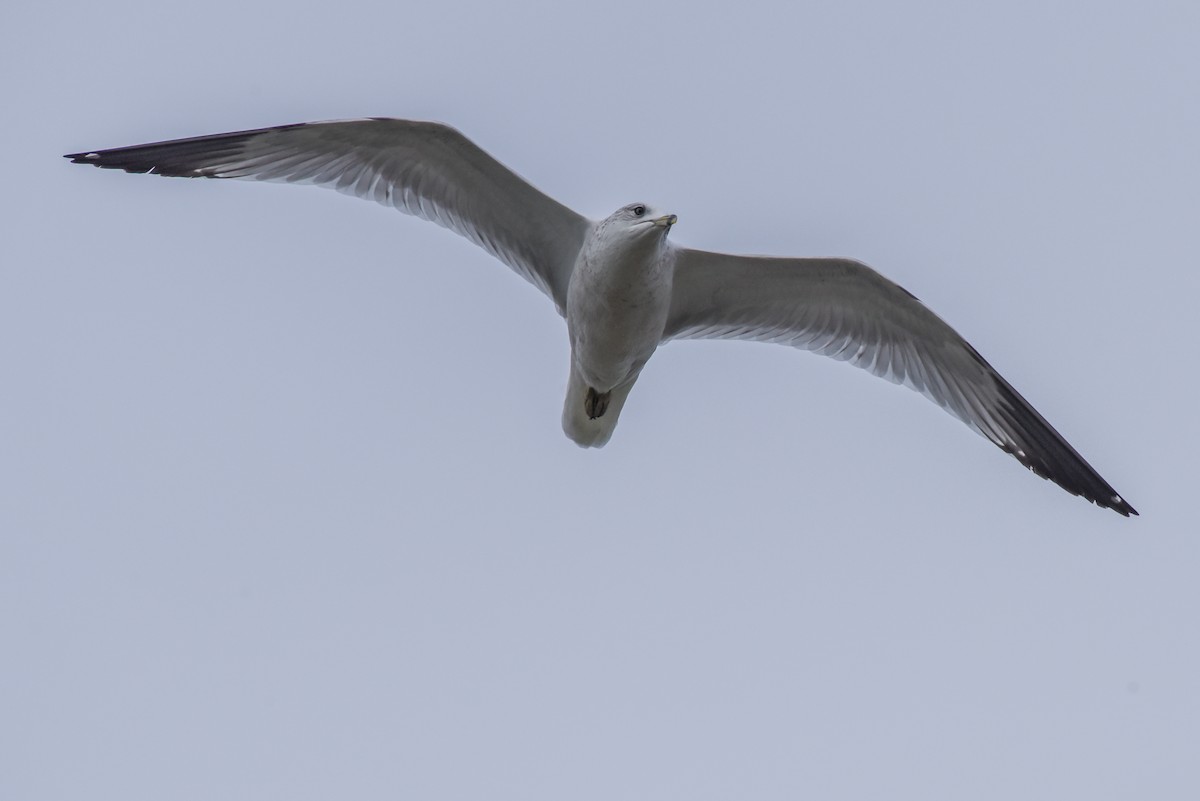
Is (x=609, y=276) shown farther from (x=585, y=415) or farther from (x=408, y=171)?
(x=408, y=171)

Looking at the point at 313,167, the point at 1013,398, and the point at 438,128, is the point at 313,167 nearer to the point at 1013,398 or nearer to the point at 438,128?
the point at 438,128

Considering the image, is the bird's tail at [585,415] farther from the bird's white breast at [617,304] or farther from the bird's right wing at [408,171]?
the bird's right wing at [408,171]

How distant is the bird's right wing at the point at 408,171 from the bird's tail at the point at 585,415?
615 millimetres

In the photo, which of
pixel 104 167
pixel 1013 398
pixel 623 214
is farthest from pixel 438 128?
pixel 1013 398

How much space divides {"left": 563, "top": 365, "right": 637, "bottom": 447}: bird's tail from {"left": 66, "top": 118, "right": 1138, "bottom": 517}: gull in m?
0.01

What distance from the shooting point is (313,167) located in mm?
10258

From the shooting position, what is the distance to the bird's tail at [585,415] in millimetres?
10469

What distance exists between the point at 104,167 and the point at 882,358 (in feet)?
17.8

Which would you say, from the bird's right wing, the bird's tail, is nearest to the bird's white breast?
the bird's tail

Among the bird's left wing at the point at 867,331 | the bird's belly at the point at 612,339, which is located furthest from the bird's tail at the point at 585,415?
the bird's left wing at the point at 867,331

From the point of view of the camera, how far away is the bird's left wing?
10.4 metres

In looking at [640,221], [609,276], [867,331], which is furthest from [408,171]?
[867,331]

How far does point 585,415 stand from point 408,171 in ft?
6.54

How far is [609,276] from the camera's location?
31.0 feet
